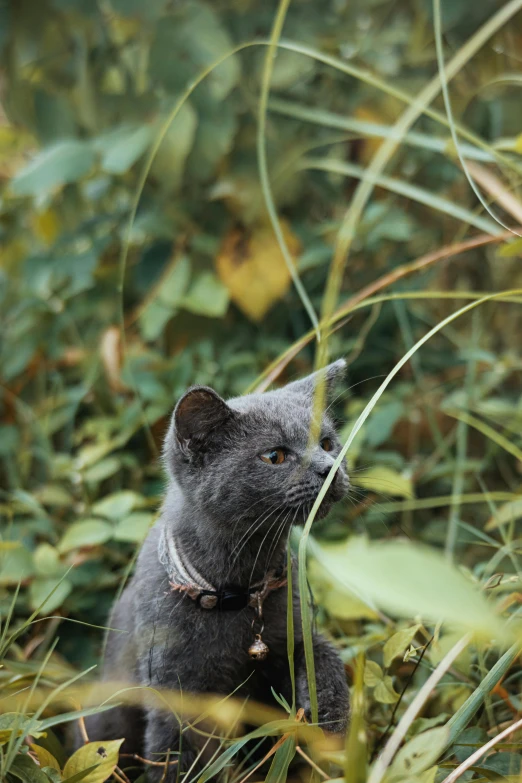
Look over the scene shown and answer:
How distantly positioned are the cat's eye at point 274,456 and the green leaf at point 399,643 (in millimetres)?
378

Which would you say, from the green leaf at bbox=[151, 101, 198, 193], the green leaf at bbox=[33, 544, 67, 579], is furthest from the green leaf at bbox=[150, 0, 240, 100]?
the green leaf at bbox=[33, 544, 67, 579]

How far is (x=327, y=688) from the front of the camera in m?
1.35

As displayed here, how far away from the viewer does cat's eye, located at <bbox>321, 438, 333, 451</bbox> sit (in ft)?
4.96

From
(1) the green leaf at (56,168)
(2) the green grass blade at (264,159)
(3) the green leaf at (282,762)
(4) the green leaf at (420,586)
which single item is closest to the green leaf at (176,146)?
(1) the green leaf at (56,168)

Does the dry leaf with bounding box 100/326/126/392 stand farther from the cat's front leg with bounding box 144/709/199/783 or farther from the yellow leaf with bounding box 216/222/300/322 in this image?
the cat's front leg with bounding box 144/709/199/783

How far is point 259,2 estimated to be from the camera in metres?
2.77

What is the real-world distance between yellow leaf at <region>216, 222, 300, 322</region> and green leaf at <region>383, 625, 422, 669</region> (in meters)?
1.41

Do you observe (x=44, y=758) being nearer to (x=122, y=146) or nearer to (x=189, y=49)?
(x=122, y=146)

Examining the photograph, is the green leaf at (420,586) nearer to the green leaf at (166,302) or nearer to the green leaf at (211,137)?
the green leaf at (166,302)

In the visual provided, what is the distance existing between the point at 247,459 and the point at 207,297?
1.15 m

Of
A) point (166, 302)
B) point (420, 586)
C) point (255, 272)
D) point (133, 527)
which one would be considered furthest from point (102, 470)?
point (420, 586)

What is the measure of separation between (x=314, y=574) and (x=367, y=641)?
365 millimetres

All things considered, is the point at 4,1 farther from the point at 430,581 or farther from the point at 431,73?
the point at 430,581

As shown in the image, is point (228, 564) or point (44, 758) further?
point (228, 564)
